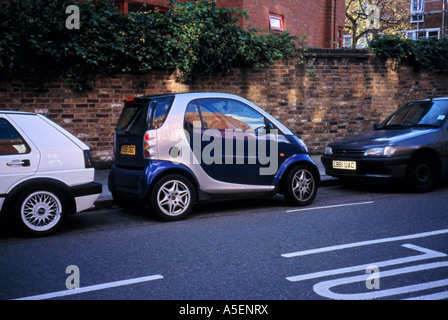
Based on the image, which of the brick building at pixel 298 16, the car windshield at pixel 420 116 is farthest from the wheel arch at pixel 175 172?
the brick building at pixel 298 16

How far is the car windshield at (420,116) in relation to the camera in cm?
966

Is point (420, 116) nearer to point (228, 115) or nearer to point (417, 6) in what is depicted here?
point (228, 115)

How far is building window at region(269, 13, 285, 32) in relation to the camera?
1850cm

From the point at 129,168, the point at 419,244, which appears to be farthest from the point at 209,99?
the point at 419,244

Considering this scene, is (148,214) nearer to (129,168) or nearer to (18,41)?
(129,168)

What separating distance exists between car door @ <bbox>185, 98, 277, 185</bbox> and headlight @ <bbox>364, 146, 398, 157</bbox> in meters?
2.31

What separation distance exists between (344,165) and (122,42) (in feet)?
17.4

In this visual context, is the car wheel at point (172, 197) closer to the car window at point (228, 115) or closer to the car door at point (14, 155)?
the car window at point (228, 115)

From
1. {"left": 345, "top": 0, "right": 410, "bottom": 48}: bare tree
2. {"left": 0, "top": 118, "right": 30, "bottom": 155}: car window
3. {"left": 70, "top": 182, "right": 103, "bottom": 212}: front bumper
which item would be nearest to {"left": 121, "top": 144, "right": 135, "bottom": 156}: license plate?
{"left": 70, "top": 182, "right": 103, "bottom": 212}: front bumper

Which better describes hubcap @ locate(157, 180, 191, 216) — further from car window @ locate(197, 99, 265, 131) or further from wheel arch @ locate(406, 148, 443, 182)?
wheel arch @ locate(406, 148, 443, 182)

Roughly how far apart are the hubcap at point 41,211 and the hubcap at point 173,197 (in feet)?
4.44

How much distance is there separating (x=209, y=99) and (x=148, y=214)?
194 cm

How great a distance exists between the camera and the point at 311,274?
4496 millimetres
